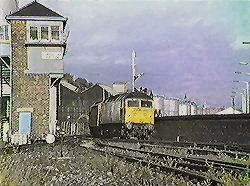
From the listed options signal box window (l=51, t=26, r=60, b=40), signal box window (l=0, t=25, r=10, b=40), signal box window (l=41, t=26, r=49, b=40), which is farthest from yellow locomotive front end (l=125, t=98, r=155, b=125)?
signal box window (l=0, t=25, r=10, b=40)

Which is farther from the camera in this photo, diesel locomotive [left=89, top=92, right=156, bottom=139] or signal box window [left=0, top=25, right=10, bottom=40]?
signal box window [left=0, top=25, right=10, bottom=40]

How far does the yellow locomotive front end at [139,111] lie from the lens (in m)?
27.5

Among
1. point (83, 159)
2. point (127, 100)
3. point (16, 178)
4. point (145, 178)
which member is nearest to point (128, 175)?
point (145, 178)

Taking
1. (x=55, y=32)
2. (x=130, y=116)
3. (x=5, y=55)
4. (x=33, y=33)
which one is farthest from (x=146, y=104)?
(x=5, y=55)

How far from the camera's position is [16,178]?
9.05 meters

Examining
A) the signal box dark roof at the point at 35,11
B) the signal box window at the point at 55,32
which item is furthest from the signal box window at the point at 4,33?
the signal box window at the point at 55,32

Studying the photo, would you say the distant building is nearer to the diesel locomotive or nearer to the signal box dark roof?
the signal box dark roof

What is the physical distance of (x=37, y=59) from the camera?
1339 inches

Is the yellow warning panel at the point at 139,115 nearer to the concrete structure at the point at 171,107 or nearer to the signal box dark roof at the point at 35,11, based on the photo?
the signal box dark roof at the point at 35,11

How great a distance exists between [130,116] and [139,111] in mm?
802

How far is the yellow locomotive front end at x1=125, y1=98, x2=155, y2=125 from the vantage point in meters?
27.5

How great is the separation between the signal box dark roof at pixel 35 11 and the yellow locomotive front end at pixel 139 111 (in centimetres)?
1018

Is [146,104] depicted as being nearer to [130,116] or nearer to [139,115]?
[139,115]

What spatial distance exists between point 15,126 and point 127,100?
9178mm
